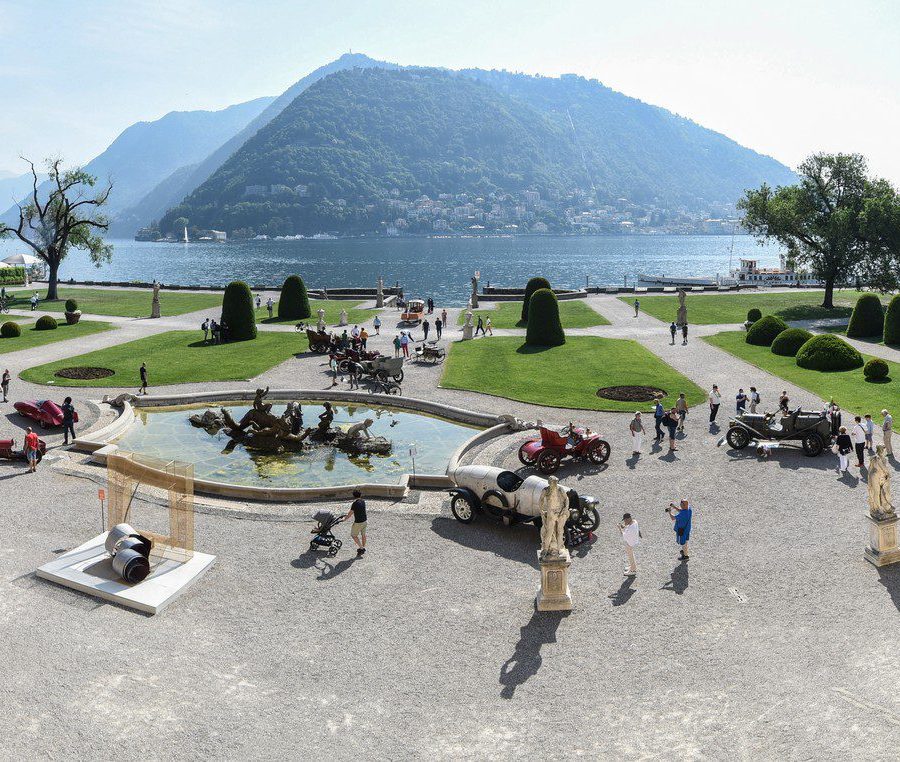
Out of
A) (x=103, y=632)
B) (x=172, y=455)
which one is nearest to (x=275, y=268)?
(x=172, y=455)

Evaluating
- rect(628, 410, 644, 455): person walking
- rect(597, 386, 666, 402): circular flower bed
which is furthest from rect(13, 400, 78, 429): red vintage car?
rect(597, 386, 666, 402): circular flower bed

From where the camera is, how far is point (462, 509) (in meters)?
17.5

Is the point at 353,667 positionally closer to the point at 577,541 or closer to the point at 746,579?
the point at 577,541

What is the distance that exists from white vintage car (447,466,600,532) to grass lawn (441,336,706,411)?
11674mm

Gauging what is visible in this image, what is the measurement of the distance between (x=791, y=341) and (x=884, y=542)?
26.1 m

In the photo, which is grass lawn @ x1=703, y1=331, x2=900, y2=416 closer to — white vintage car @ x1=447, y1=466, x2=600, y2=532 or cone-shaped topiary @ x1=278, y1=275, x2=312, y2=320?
white vintage car @ x1=447, y1=466, x2=600, y2=532

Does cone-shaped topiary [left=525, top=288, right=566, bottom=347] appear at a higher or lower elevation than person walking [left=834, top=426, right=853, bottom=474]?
higher

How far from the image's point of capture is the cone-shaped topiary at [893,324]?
1598 inches

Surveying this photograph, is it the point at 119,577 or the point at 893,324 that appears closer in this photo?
the point at 119,577

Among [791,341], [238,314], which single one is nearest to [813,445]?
[791,341]

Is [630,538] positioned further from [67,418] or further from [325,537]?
[67,418]

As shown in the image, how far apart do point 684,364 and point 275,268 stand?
438ft

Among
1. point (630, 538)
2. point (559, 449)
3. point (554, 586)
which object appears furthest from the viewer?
point (559, 449)

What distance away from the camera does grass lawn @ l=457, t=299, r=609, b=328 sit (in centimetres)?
5228
